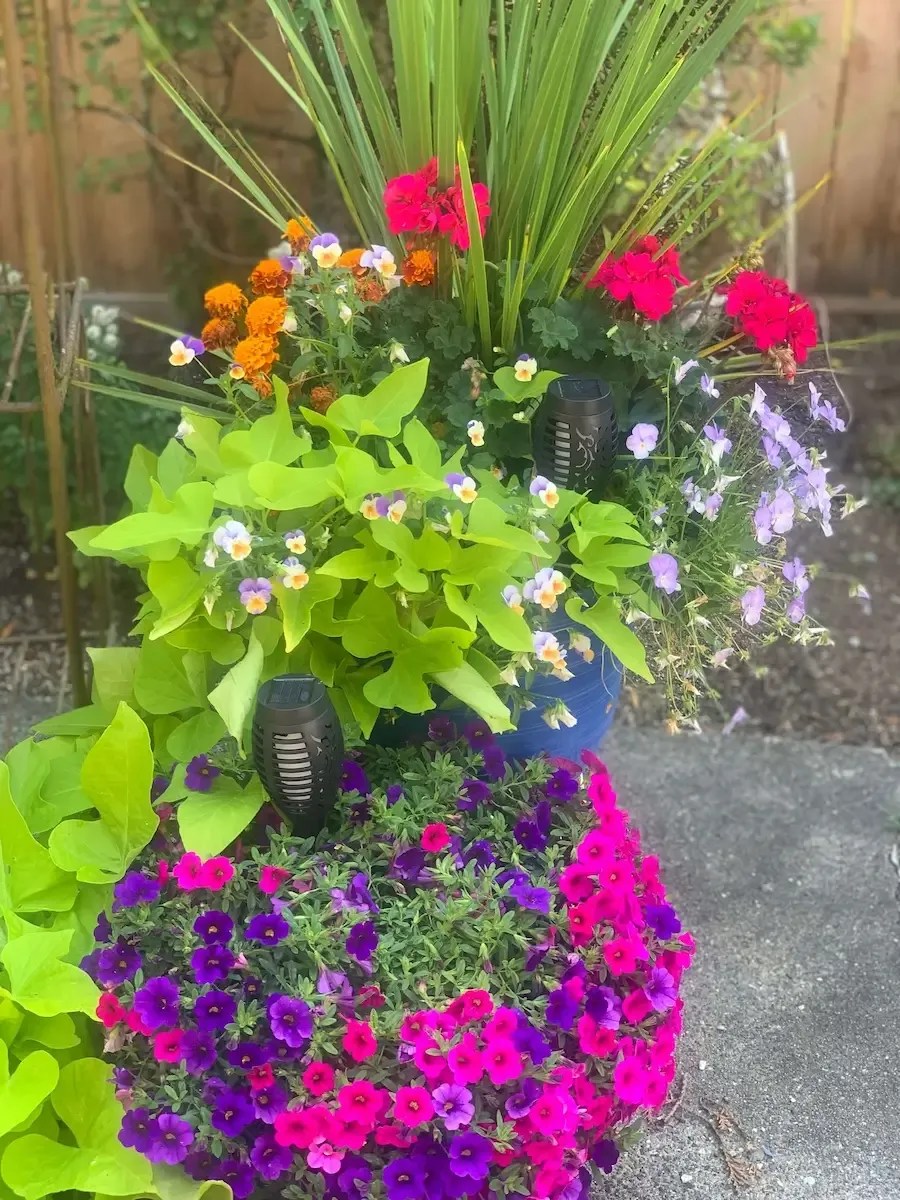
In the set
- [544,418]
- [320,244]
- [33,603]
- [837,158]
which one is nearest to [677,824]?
[544,418]

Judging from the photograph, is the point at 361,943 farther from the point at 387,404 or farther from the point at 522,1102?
the point at 387,404

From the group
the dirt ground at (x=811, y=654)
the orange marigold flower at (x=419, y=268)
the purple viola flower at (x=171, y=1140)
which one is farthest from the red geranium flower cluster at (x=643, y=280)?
the purple viola flower at (x=171, y=1140)

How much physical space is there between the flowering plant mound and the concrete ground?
239 millimetres

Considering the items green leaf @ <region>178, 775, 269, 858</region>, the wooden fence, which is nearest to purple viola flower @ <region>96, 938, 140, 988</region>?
green leaf @ <region>178, 775, 269, 858</region>

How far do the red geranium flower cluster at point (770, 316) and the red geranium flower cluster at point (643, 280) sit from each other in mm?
89

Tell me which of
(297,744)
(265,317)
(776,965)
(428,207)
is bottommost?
(776,965)

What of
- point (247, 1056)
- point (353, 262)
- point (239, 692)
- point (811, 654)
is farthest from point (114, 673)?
point (811, 654)

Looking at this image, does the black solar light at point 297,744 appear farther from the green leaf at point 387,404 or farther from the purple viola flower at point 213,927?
the green leaf at point 387,404

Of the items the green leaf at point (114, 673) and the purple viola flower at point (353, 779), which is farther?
the green leaf at point (114, 673)

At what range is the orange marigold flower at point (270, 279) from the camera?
4.62 feet

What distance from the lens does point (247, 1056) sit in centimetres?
101

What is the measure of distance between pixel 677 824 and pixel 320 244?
1.13 meters

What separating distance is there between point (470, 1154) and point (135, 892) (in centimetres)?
42

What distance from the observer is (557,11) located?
1.31 metres
